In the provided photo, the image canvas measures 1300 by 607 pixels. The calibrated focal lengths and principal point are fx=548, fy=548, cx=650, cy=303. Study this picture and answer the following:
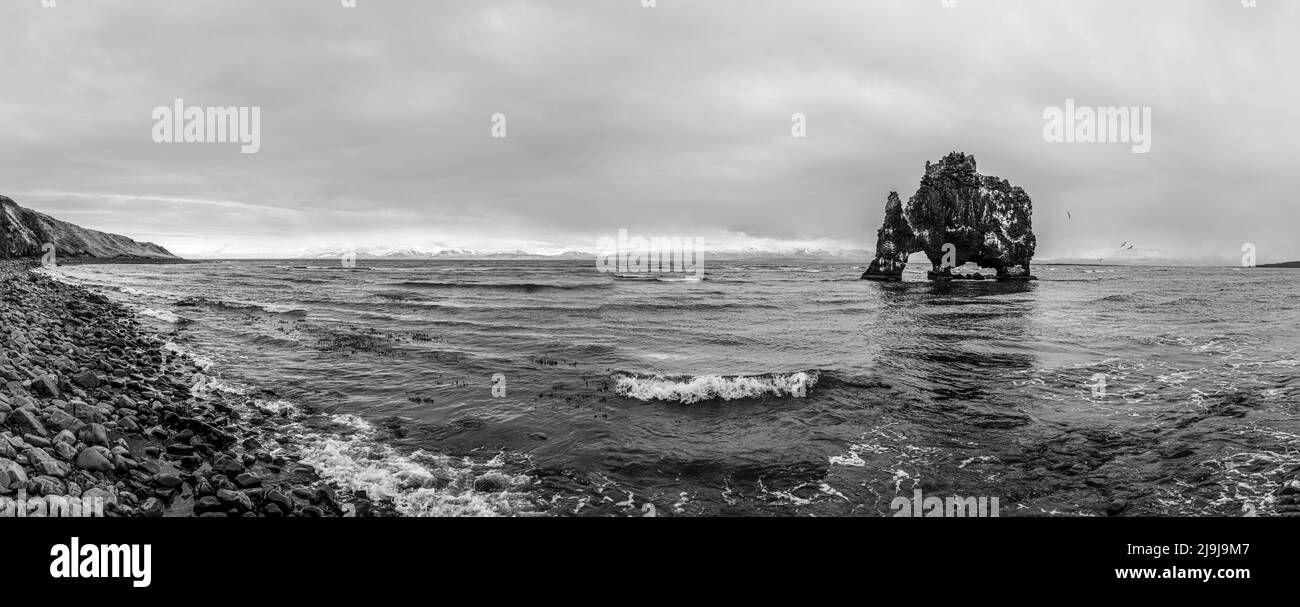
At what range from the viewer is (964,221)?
77.8 m

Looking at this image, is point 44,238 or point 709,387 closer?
point 709,387

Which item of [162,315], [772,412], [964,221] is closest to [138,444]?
[772,412]

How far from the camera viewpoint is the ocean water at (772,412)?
32.0 feet

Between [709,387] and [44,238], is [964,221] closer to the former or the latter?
[709,387]

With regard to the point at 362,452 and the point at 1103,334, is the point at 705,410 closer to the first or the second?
the point at 362,452

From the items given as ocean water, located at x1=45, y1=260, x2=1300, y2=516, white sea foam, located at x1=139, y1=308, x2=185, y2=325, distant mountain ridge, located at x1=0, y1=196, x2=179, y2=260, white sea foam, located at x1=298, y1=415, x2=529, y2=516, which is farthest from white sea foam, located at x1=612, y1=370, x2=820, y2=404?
distant mountain ridge, located at x1=0, y1=196, x2=179, y2=260

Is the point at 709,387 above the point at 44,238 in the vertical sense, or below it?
below

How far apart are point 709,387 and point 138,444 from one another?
1271 cm

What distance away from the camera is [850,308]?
43.8m

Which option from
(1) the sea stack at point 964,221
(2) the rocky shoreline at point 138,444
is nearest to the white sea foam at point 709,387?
(2) the rocky shoreline at point 138,444

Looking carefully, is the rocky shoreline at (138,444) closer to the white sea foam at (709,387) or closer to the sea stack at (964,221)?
the white sea foam at (709,387)
